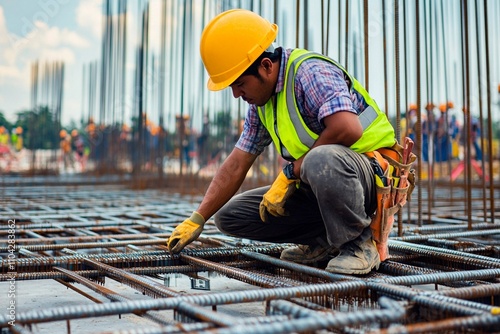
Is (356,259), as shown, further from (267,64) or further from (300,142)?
(267,64)

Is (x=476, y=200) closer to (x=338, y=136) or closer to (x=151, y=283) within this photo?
(x=338, y=136)

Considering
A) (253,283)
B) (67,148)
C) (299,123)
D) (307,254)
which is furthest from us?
(67,148)

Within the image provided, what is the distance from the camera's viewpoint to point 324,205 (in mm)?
2662

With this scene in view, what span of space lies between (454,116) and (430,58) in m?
6.56

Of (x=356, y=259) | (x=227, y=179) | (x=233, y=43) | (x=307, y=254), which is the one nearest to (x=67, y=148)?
(x=227, y=179)

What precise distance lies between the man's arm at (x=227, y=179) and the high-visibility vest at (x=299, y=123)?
1.06ft

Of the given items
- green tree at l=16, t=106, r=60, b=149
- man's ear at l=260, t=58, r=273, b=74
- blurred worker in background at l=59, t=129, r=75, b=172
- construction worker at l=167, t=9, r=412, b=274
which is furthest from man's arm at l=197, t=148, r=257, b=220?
blurred worker in background at l=59, t=129, r=75, b=172

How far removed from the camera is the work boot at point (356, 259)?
8.58ft

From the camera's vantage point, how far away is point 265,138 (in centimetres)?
321

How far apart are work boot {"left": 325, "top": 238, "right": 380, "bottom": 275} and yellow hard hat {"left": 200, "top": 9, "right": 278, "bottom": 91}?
887 mm

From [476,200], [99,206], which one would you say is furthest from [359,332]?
[476,200]

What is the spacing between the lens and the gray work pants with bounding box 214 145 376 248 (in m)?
2.60

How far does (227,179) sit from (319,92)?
29.4 inches

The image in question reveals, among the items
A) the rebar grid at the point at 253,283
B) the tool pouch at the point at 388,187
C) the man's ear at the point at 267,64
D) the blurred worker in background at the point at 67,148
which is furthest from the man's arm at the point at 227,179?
the blurred worker in background at the point at 67,148
